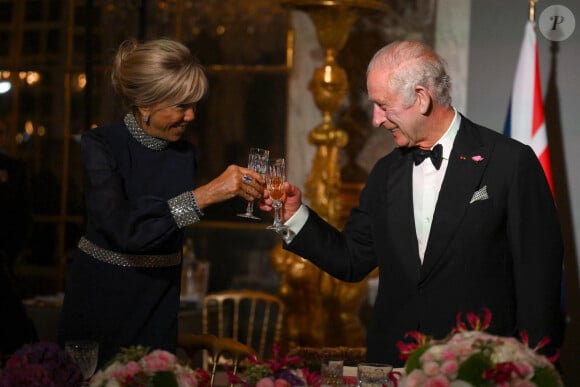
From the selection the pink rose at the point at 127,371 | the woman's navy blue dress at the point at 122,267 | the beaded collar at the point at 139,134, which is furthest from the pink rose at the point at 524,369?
the beaded collar at the point at 139,134

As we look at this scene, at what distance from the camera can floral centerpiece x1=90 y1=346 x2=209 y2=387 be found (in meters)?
2.13

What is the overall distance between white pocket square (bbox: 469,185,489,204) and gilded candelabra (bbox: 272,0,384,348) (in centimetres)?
271

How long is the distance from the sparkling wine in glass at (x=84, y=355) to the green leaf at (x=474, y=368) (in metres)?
1.00

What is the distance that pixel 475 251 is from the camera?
2930 mm

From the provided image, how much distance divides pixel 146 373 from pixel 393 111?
3.85 feet

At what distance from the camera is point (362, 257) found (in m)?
3.26

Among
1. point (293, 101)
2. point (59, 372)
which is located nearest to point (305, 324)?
point (293, 101)

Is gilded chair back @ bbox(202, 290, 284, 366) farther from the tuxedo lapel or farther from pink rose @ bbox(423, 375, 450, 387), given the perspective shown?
pink rose @ bbox(423, 375, 450, 387)

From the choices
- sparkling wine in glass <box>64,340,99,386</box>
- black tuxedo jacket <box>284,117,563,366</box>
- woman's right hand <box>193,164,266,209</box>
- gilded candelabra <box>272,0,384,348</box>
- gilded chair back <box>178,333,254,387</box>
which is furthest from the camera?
gilded candelabra <box>272,0,384,348</box>

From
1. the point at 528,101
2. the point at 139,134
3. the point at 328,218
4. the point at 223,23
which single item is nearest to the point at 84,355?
the point at 139,134

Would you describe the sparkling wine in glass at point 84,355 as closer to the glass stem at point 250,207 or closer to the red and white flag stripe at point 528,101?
the glass stem at point 250,207

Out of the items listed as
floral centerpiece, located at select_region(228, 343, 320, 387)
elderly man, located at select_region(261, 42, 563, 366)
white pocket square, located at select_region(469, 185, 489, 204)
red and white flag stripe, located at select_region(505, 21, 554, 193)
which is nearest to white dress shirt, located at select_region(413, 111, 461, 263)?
elderly man, located at select_region(261, 42, 563, 366)

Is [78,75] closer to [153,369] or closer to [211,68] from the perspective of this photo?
[211,68]

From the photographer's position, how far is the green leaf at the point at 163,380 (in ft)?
6.99
